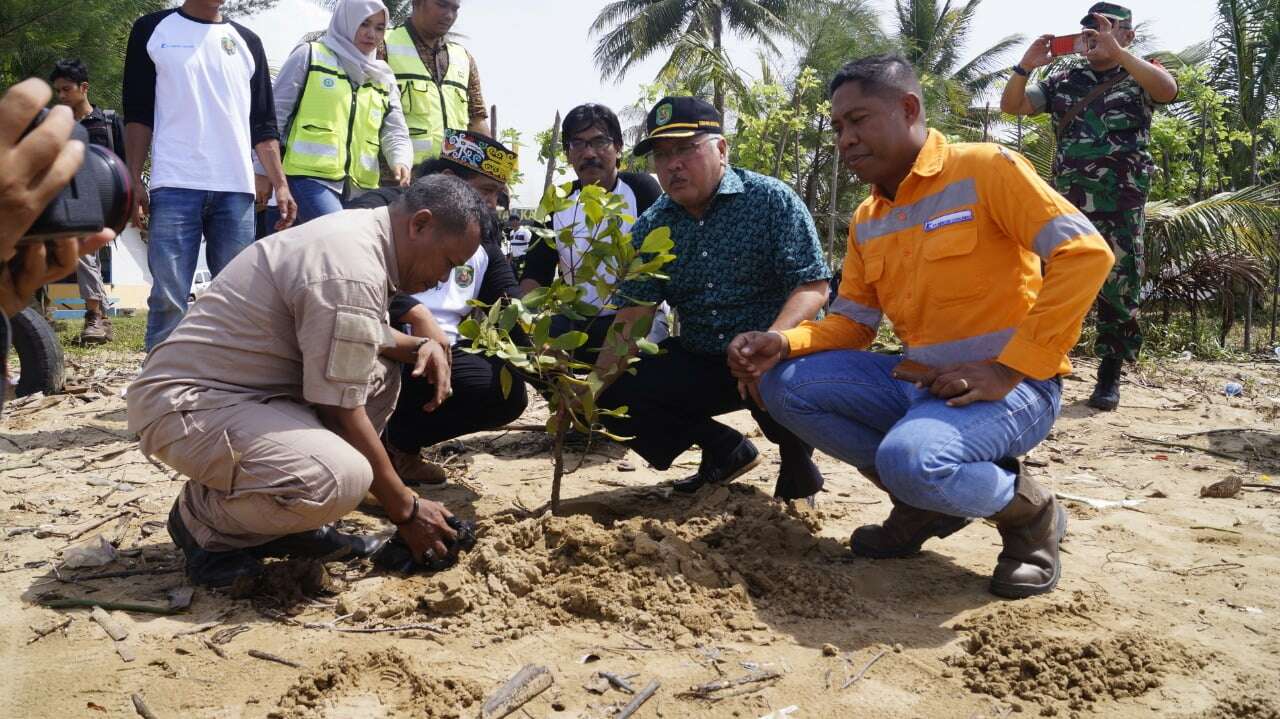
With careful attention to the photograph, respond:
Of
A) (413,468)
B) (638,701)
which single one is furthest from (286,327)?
(638,701)

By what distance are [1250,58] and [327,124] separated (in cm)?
1233

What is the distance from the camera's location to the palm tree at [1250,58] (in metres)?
11.9

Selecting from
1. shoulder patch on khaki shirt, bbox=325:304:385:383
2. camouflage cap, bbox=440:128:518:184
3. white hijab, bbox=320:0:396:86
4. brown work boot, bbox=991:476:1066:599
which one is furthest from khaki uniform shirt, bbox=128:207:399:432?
white hijab, bbox=320:0:396:86

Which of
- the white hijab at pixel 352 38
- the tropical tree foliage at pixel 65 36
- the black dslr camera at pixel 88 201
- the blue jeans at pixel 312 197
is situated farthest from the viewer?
the tropical tree foliage at pixel 65 36

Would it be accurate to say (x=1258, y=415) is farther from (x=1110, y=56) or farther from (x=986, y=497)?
(x=986, y=497)

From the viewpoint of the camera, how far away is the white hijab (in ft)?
15.0

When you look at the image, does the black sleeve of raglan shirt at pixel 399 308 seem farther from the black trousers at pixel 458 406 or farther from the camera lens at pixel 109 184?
the camera lens at pixel 109 184

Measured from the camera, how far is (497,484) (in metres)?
3.87

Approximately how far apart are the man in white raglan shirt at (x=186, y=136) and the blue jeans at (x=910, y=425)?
276 centimetres

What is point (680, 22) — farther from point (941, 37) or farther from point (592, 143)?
point (592, 143)

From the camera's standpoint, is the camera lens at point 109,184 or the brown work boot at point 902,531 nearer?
the camera lens at point 109,184

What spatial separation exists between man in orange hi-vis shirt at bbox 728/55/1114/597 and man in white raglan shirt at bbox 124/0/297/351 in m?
2.67

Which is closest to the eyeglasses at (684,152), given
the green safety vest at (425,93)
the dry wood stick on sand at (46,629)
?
the green safety vest at (425,93)

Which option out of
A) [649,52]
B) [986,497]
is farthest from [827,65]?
[986,497]
